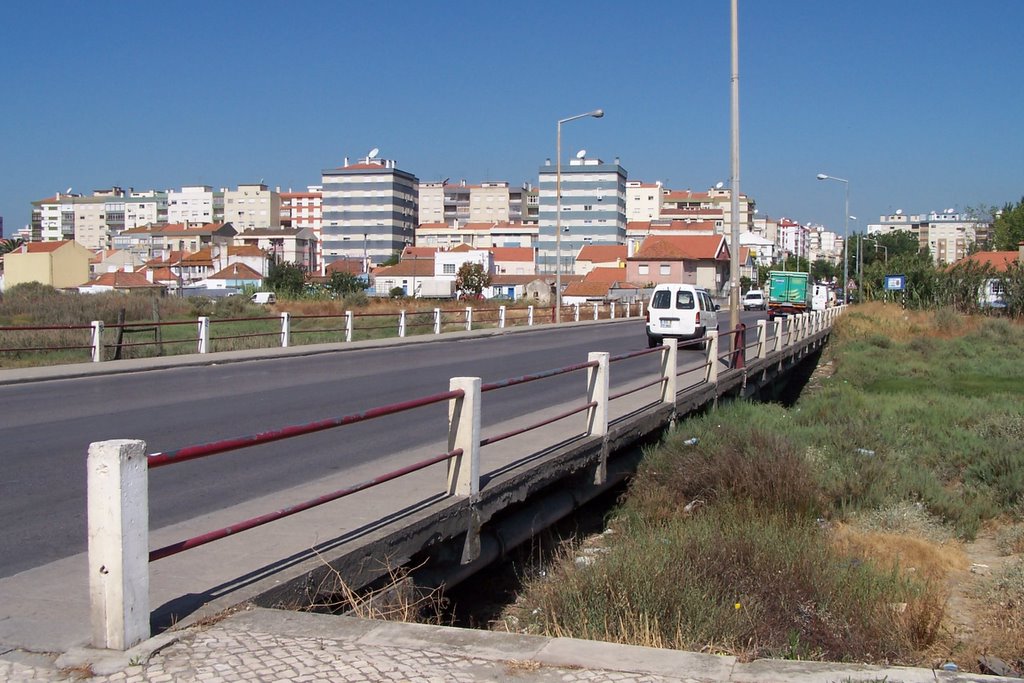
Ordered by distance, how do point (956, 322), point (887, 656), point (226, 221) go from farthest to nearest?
point (226, 221) < point (956, 322) < point (887, 656)

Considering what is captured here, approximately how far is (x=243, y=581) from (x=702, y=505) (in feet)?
21.9

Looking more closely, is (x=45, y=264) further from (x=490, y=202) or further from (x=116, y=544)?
(x=116, y=544)

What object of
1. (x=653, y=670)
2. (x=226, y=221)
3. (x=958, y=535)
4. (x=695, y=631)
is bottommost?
(x=958, y=535)

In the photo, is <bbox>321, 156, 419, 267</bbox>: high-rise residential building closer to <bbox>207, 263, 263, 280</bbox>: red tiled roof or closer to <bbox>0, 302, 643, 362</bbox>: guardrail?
<bbox>207, 263, 263, 280</bbox>: red tiled roof

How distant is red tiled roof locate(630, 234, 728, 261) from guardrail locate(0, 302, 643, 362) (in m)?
47.6

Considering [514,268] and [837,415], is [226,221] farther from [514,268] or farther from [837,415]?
[837,415]

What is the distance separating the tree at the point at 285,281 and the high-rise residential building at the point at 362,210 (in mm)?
67233

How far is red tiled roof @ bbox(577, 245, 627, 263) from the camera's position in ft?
451

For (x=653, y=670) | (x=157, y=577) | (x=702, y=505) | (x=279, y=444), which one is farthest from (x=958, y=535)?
(x=157, y=577)

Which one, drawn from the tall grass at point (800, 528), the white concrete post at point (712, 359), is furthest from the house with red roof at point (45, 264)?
the tall grass at point (800, 528)

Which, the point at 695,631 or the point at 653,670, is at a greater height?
the point at 653,670

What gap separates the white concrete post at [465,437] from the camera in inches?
280

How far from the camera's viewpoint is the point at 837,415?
18000 mm

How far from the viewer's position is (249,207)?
19500 centimetres
